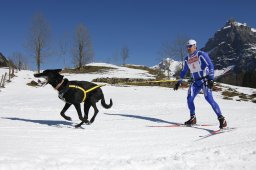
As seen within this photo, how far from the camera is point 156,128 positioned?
832 centimetres

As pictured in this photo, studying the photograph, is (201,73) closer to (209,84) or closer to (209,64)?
(209,64)

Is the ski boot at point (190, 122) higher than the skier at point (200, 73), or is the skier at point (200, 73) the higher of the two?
the skier at point (200, 73)

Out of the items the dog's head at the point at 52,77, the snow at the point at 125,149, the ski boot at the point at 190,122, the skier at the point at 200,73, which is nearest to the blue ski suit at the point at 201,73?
the skier at the point at 200,73

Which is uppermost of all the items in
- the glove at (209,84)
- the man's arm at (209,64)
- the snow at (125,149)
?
the man's arm at (209,64)

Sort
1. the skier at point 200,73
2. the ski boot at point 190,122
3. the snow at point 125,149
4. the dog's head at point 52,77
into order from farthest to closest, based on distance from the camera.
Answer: the ski boot at point 190,122 < the skier at point 200,73 < the dog's head at point 52,77 < the snow at point 125,149

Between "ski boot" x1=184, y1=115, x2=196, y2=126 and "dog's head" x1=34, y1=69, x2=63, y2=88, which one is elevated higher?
"dog's head" x1=34, y1=69, x2=63, y2=88

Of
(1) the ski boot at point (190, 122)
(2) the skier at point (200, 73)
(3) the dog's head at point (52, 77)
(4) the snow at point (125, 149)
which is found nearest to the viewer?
(4) the snow at point (125, 149)

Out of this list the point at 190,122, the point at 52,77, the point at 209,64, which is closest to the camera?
the point at 52,77

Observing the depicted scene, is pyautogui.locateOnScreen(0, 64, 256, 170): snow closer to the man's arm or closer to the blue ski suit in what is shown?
the blue ski suit

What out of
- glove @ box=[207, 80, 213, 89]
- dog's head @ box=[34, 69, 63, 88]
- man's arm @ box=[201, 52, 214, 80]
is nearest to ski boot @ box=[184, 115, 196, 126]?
glove @ box=[207, 80, 213, 89]

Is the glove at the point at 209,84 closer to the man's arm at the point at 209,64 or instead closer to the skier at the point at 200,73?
the skier at the point at 200,73

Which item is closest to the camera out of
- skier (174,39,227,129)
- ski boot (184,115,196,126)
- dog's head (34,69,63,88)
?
dog's head (34,69,63,88)

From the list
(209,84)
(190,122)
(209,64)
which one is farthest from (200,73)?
(190,122)

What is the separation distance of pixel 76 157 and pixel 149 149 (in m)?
1.40
